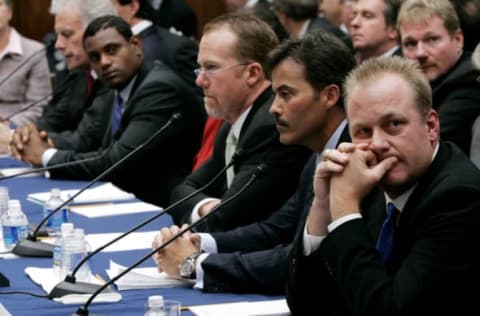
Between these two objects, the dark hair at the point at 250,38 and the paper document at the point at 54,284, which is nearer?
the paper document at the point at 54,284

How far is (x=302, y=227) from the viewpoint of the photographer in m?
2.78

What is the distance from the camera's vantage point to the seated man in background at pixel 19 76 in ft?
23.2

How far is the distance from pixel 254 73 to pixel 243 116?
0.53ft

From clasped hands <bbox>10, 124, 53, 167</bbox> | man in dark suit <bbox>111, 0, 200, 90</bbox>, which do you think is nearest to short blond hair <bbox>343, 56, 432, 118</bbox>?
clasped hands <bbox>10, 124, 53, 167</bbox>

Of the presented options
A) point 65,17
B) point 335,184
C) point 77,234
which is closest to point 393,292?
point 335,184

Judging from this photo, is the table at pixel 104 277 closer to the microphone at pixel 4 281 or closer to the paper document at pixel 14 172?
the microphone at pixel 4 281

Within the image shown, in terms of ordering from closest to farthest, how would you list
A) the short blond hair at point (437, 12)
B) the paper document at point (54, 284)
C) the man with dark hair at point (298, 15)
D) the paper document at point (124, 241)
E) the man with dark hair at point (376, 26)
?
1. the paper document at point (54, 284)
2. the paper document at point (124, 241)
3. the short blond hair at point (437, 12)
4. the man with dark hair at point (376, 26)
5. the man with dark hair at point (298, 15)

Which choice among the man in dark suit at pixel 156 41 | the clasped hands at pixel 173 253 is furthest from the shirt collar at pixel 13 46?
the clasped hands at pixel 173 253

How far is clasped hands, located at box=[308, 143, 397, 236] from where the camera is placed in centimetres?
251

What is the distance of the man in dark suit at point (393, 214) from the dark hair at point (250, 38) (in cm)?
137

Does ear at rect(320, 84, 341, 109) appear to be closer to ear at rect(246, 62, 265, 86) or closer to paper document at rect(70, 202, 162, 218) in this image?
ear at rect(246, 62, 265, 86)

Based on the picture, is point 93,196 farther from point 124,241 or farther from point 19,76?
point 19,76

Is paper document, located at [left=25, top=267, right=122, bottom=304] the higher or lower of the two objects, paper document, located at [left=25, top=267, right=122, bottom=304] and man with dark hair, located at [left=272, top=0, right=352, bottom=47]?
the higher

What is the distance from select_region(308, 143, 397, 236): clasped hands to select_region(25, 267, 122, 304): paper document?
0.68 metres
